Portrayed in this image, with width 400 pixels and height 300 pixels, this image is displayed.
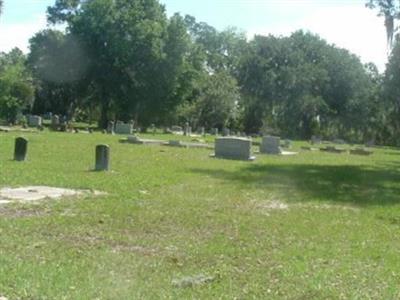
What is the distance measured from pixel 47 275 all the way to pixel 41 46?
59916 millimetres

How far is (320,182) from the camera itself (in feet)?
63.8

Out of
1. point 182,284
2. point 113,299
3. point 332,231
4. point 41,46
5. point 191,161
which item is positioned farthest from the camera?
point 41,46

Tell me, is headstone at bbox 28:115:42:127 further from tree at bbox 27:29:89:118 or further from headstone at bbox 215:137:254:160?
headstone at bbox 215:137:254:160

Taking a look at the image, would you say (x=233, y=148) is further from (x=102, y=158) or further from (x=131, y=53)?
(x=131, y=53)

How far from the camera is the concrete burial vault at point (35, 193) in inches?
472

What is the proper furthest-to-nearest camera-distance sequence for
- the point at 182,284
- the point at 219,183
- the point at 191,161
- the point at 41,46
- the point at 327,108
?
the point at 327,108, the point at 41,46, the point at 191,161, the point at 219,183, the point at 182,284

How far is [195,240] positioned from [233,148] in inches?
727

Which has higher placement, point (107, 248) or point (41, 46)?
point (41, 46)

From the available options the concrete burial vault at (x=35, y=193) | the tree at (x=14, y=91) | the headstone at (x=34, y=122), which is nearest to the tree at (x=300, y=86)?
the tree at (x=14, y=91)

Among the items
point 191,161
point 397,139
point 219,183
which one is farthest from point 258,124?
point 219,183

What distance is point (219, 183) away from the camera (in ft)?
56.4

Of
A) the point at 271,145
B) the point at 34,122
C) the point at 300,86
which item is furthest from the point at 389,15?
the point at 300,86

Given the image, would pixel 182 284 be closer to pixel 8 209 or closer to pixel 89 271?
pixel 89 271

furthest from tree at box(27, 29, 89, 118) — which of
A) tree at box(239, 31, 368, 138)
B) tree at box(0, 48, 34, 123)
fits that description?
tree at box(239, 31, 368, 138)
